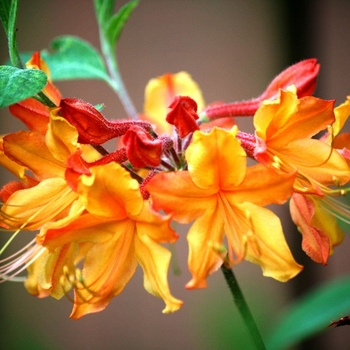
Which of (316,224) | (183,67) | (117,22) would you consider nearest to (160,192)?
(316,224)

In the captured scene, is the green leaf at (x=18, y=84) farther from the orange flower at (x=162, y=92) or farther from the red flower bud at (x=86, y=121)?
the orange flower at (x=162, y=92)

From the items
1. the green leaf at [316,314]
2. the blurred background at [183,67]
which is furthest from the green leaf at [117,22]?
the blurred background at [183,67]

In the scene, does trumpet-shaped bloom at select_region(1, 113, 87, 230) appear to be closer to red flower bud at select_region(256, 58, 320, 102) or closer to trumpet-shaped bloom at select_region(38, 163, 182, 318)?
trumpet-shaped bloom at select_region(38, 163, 182, 318)

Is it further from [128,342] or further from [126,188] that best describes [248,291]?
[126,188]

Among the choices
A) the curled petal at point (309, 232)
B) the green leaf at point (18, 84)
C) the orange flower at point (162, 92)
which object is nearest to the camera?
the green leaf at point (18, 84)

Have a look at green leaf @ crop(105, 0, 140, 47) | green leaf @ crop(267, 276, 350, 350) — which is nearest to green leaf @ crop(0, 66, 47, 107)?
green leaf @ crop(105, 0, 140, 47)

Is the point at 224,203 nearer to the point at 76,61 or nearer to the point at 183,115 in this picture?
the point at 183,115

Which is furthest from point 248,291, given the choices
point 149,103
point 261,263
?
point 261,263
